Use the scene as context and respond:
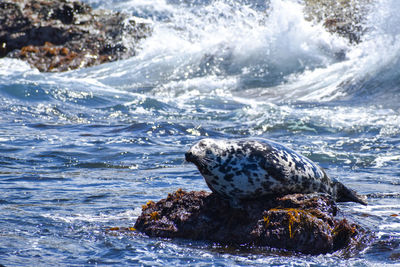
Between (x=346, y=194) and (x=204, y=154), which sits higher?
(x=204, y=154)

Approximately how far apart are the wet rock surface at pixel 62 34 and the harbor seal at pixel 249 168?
1331 centimetres

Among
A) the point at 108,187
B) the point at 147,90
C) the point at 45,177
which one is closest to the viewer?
the point at 108,187

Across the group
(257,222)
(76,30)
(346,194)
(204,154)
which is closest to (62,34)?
(76,30)

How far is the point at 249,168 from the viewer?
173 inches

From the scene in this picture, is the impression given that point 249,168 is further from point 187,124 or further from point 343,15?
point 343,15

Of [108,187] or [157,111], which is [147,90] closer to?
[157,111]

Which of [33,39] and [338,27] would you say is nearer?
[338,27]

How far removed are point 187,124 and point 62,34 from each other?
9899 mm

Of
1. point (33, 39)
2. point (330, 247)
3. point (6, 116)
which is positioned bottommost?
point (330, 247)

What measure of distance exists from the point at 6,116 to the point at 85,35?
897 centimetres

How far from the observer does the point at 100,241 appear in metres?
4.09

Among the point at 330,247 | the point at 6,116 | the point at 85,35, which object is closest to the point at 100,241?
the point at 330,247

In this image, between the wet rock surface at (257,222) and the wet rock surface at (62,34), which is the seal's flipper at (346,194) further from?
the wet rock surface at (62,34)

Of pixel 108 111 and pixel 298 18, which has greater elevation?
pixel 298 18
